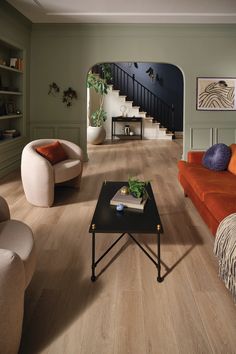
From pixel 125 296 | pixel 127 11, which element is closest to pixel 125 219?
pixel 125 296

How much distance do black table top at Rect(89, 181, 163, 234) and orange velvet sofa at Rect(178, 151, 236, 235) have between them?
541 millimetres

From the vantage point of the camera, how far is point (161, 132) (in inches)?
506

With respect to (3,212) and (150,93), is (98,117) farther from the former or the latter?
(3,212)

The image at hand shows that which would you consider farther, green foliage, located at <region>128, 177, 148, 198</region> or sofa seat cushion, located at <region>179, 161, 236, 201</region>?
sofa seat cushion, located at <region>179, 161, 236, 201</region>

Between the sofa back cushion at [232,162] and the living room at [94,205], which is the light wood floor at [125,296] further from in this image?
the sofa back cushion at [232,162]

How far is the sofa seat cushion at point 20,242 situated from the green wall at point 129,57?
17.7ft

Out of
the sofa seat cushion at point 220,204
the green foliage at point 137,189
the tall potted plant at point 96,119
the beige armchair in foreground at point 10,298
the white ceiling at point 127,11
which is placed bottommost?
the beige armchair in foreground at point 10,298

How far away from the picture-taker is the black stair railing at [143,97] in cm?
1277

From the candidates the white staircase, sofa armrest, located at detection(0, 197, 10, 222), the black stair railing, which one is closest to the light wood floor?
sofa armrest, located at detection(0, 197, 10, 222)

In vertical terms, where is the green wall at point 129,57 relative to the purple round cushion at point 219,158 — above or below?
above

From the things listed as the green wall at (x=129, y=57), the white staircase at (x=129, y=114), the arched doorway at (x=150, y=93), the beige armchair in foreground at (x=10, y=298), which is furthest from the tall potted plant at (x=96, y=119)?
the beige armchair in foreground at (x=10, y=298)

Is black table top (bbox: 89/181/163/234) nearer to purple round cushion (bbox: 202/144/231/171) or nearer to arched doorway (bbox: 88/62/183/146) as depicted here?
purple round cushion (bbox: 202/144/231/171)

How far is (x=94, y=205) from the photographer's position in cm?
438

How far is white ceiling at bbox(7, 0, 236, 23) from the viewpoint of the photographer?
18.5 ft
